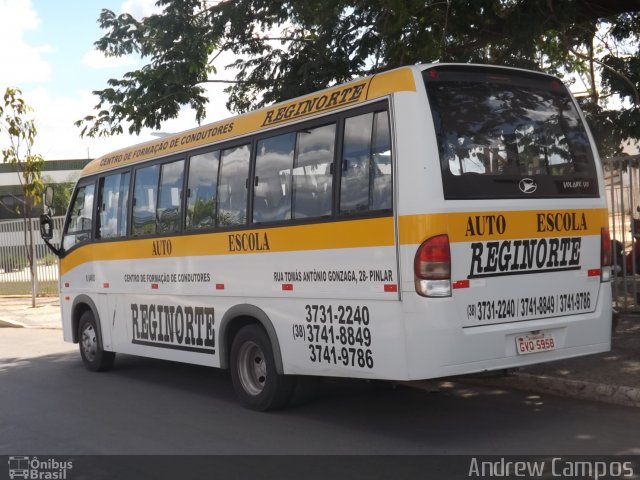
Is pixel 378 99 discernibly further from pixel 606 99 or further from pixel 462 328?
pixel 606 99

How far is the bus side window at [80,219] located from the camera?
11070 millimetres

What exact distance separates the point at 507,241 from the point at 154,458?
10.8 ft

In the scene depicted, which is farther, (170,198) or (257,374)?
(170,198)

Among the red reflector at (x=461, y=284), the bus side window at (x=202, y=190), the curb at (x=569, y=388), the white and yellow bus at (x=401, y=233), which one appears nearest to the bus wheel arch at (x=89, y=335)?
the white and yellow bus at (x=401, y=233)

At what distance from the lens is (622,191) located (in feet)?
35.3

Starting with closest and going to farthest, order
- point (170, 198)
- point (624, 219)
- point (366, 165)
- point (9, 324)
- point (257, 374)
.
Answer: point (366, 165), point (257, 374), point (170, 198), point (624, 219), point (9, 324)

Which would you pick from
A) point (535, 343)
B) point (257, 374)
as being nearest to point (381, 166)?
point (535, 343)

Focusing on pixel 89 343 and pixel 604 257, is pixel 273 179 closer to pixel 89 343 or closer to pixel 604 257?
pixel 604 257

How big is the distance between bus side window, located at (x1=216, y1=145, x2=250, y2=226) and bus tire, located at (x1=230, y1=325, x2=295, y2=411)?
1.14 m

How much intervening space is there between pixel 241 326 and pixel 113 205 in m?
3.37

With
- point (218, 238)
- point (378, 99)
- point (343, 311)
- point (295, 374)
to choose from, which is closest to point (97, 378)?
point (218, 238)

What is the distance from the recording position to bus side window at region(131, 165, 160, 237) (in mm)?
9501

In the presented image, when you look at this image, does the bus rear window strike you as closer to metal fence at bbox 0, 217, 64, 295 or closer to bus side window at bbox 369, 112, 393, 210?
bus side window at bbox 369, 112, 393, 210

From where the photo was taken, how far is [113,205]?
34.3 ft
